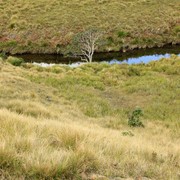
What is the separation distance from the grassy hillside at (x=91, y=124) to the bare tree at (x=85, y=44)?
10.8m

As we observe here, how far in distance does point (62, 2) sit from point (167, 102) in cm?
4373

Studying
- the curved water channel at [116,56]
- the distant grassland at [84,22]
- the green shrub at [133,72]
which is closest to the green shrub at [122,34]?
the distant grassland at [84,22]

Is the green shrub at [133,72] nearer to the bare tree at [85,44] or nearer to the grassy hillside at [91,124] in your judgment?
the grassy hillside at [91,124]

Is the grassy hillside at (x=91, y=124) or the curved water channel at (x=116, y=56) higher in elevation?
the grassy hillside at (x=91, y=124)

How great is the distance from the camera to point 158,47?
49625mm

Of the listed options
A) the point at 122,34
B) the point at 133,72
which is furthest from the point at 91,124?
the point at 122,34

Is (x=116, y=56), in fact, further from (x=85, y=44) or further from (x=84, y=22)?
(x=84, y=22)

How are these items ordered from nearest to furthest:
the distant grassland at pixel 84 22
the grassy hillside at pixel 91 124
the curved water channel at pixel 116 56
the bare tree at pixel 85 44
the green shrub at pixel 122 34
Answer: the grassy hillside at pixel 91 124, the bare tree at pixel 85 44, the curved water channel at pixel 116 56, the distant grassland at pixel 84 22, the green shrub at pixel 122 34

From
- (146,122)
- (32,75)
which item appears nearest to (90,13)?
(32,75)

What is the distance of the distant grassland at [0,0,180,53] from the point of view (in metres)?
49.7

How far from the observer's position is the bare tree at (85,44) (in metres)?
44.4

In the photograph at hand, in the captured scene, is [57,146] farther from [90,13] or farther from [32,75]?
[90,13]

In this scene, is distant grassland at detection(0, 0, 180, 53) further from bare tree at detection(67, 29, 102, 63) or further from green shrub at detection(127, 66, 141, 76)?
green shrub at detection(127, 66, 141, 76)

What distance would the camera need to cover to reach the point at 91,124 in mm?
13242
